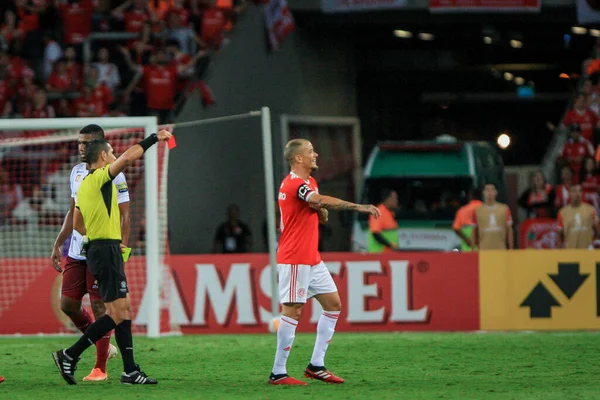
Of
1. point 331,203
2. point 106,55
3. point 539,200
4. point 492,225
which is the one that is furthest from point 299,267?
point 106,55

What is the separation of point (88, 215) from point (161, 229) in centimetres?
714

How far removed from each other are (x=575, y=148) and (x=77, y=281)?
1407cm

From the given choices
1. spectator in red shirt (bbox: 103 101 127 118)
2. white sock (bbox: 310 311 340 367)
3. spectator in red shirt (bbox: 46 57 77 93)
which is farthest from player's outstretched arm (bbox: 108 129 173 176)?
spectator in red shirt (bbox: 46 57 77 93)

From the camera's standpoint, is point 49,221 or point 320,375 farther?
point 49,221

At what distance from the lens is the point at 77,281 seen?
11.0 metres

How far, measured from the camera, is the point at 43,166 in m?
19.5

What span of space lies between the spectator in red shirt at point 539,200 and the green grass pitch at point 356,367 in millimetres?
4844

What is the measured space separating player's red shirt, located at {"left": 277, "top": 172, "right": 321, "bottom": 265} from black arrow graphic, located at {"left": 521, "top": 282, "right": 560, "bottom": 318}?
7104 millimetres

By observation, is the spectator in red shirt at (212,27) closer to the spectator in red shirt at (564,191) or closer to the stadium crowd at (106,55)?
the stadium crowd at (106,55)

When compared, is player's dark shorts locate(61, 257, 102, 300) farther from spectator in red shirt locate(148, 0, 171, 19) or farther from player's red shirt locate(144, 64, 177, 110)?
spectator in red shirt locate(148, 0, 171, 19)

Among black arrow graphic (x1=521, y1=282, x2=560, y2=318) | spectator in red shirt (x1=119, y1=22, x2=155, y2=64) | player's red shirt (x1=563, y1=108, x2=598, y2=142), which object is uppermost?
spectator in red shirt (x1=119, y1=22, x2=155, y2=64)

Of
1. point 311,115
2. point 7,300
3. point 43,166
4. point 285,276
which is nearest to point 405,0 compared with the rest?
point 311,115

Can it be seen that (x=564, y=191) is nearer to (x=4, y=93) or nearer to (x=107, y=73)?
(x=107, y=73)

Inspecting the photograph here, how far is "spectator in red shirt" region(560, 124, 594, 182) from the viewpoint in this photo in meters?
22.9
